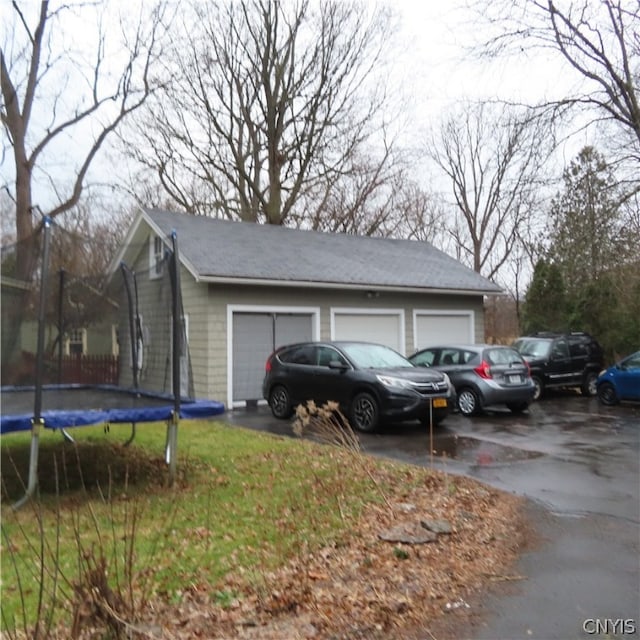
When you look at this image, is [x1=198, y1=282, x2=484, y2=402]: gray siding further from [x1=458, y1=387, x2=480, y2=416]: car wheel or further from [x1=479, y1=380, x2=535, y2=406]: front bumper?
[x1=479, y1=380, x2=535, y2=406]: front bumper

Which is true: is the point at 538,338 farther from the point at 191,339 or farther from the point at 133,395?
the point at 133,395

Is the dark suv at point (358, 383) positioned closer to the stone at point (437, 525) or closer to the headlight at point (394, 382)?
the headlight at point (394, 382)

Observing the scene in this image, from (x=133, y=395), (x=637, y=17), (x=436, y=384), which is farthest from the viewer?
(x=637, y=17)

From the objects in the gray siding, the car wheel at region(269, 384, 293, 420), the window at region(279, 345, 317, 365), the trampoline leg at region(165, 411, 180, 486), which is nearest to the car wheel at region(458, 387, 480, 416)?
the window at region(279, 345, 317, 365)

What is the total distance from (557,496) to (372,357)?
5460mm

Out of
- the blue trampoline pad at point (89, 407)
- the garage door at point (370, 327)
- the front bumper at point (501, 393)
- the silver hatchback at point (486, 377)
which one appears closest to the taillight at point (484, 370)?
the silver hatchback at point (486, 377)

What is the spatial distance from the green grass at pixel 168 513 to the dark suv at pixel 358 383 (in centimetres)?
170

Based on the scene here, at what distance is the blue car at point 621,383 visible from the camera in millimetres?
14555

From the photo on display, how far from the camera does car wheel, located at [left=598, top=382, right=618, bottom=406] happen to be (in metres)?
15.2

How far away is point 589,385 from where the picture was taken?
1758 cm

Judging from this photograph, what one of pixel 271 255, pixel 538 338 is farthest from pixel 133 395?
pixel 538 338

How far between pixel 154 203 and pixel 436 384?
2280 centimetres

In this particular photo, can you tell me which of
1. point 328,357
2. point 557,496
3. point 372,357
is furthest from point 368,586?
point 328,357

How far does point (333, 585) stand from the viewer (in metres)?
4.36
